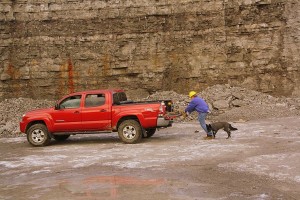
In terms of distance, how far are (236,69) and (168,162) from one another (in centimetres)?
1440

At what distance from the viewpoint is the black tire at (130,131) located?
11922 mm

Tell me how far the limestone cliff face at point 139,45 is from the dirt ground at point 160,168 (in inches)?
375

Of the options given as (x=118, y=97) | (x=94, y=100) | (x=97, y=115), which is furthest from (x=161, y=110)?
(x=94, y=100)

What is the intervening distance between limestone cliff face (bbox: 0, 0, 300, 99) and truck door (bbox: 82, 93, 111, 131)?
10563 mm

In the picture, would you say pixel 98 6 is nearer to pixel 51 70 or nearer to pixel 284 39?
pixel 51 70

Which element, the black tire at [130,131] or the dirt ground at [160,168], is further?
the black tire at [130,131]

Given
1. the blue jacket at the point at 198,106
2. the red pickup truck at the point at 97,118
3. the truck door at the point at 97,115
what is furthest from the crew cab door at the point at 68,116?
the blue jacket at the point at 198,106

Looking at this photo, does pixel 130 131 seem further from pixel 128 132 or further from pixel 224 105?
pixel 224 105

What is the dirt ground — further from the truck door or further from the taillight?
the taillight

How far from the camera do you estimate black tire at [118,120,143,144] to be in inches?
469

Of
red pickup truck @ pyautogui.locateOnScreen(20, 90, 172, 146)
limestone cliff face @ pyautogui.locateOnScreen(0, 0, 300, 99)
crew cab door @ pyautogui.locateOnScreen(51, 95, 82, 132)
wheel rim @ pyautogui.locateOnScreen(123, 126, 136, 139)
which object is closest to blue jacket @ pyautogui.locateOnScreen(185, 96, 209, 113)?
red pickup truck @ pyautogui.locateOnScreen(20, 90, 172, 146)

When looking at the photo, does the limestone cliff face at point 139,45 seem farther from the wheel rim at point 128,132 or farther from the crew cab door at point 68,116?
the wheel rim at point 128,132

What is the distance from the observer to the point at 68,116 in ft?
40.3

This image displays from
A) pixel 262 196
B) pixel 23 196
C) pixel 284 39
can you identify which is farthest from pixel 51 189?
pixel 284 39
